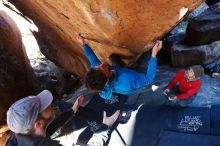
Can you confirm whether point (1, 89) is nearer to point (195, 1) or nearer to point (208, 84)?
point (208, 84)

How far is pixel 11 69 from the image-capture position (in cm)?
665

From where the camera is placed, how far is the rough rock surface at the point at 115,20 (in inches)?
148

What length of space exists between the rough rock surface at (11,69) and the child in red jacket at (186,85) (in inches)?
121

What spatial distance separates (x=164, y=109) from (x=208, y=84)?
762 mm

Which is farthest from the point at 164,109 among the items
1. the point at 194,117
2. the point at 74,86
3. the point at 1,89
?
the point at 74,86

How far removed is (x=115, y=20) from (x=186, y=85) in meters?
1.25

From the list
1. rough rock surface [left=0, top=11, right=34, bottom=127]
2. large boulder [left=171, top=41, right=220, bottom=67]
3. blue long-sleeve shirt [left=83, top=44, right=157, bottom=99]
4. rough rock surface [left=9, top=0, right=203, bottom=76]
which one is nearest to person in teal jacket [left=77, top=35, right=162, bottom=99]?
blue long-sleeve shirt [left=83, top=44, right=157, bottom=99]

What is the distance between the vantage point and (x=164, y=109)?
488cm

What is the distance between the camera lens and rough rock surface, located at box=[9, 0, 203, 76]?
12.3ft

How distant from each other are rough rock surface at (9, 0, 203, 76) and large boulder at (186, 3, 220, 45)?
1222 mm

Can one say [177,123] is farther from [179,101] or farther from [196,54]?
[196,54]

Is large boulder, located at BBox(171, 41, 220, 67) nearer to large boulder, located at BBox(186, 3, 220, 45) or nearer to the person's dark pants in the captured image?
large boulder, located at BBox(186, 3, 220, 45)

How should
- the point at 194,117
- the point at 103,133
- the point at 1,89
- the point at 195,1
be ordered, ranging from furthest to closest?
the point at 1,89 < the point at 194,117 < the point at 103,133 < the point at 195,1

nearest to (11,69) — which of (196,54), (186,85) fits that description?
(196,54)
